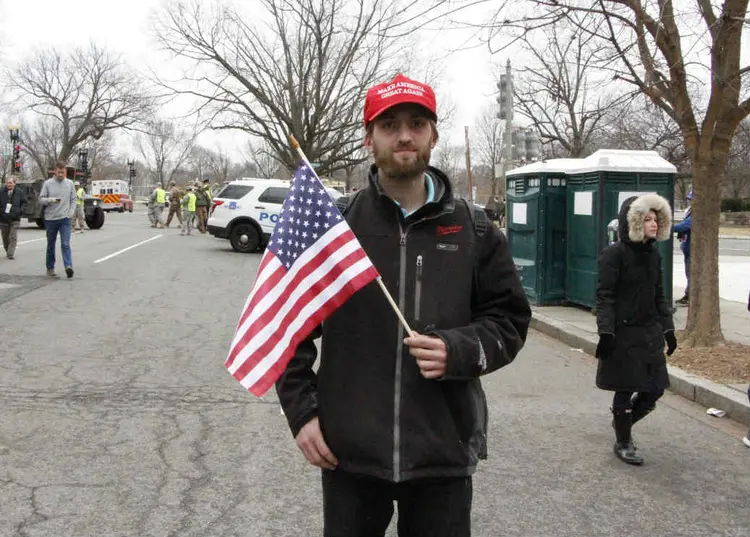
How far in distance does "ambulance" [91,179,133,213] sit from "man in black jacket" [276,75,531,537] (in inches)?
2437

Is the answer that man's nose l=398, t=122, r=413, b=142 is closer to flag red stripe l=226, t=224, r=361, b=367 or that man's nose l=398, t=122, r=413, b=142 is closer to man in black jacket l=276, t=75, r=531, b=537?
man in black jacket l=276, t=75, r=531, b=537

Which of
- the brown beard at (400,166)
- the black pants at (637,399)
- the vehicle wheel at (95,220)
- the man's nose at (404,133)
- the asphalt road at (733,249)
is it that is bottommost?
the black pants at (637,399)

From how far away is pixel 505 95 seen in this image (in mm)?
16406

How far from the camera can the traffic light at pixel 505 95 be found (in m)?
16.2

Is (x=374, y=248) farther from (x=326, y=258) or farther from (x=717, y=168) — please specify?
(x=717, y=168)

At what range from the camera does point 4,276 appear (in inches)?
503

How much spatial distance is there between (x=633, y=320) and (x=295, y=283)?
3.24 m

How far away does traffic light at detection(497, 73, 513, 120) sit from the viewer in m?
16.2

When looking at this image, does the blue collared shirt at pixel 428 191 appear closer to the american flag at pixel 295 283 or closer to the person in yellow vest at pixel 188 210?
the american flag at pixel 295 283

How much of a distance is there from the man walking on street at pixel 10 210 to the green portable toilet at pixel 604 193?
34.2ft

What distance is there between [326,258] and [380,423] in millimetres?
481

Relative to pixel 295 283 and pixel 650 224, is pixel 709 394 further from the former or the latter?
pixel 295 283

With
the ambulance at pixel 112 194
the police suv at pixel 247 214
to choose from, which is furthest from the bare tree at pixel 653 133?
the ambulance at pixel 112 194

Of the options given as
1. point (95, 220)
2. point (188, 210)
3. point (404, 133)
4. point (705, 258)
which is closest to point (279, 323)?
point (404, 133)
